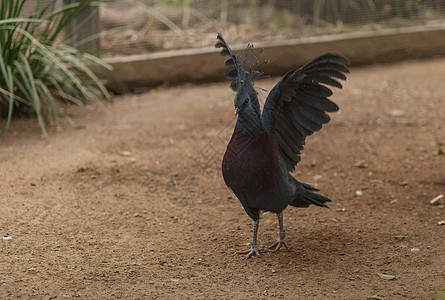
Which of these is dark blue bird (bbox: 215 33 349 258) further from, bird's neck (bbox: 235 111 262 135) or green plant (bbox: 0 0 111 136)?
green plant (bbox: 0 0 111 136)

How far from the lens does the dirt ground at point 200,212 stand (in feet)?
9.23

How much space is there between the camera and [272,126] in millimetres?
3078

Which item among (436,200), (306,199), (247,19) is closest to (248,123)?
(306,199)

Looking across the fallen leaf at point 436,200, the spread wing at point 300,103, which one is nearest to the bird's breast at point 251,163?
the spread wing at point 300,103

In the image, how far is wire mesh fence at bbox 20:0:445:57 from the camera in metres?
6.86

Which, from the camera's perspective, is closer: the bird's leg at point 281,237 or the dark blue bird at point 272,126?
the dark blue bird at point 272,126

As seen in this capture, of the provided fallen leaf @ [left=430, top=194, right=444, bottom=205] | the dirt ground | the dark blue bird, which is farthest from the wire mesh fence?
the dark blue bird

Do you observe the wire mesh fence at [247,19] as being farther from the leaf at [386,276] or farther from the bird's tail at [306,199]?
the leaf at [386,276]

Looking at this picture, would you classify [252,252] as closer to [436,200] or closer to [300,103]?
[300,103]

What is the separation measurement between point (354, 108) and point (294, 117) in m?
2.90

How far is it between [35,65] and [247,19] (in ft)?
10.2

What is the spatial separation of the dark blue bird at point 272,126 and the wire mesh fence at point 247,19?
12.9 ft

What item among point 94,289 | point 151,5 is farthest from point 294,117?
point 151,5

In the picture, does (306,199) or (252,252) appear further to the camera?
(306,199)
